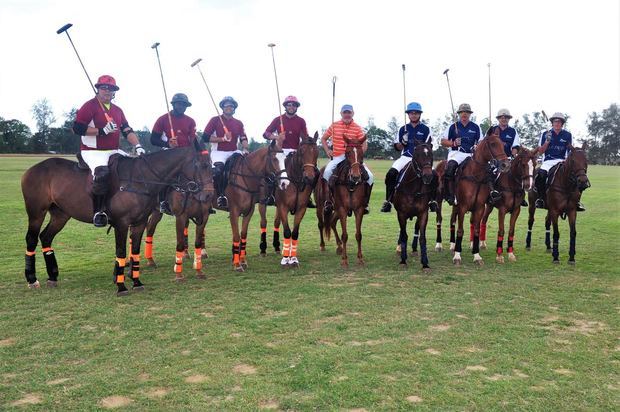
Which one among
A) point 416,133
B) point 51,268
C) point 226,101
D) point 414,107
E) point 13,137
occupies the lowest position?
point 51,268

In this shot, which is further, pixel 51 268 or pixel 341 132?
pixel 341 132

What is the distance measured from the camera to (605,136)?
4434 inches

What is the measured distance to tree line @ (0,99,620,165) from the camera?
7775 cm

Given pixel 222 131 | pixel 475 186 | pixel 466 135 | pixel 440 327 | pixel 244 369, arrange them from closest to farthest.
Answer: pixel 244 369 → pixel 440 327 → pixel 475 186 → pixel 222 131 → pixel 466 135

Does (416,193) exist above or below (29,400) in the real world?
above

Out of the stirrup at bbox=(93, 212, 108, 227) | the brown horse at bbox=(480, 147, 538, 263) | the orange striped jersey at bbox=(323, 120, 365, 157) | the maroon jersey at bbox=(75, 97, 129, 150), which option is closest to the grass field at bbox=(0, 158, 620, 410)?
the brown horse at bbox=(480, 147, 538, 263)

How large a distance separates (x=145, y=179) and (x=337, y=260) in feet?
15.2

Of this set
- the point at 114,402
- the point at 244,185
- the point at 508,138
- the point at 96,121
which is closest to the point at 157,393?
the point at 114,402

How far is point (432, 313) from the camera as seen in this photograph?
6.86 meters

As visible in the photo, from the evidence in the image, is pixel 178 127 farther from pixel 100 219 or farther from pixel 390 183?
pixel 390 183

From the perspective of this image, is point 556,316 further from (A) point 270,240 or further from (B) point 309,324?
(A) point 270,240

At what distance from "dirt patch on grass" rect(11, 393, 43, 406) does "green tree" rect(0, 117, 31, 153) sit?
85905mm

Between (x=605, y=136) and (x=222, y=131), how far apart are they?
408ft

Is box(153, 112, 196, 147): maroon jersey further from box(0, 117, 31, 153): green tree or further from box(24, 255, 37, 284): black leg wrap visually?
box(0, 117, 31, 153): green tree
